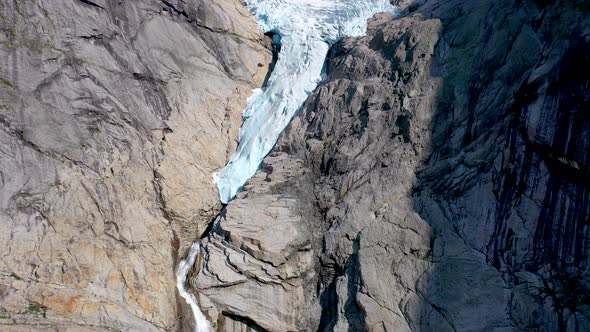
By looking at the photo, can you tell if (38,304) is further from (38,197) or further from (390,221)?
(390,221)

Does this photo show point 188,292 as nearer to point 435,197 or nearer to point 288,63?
point 435,197

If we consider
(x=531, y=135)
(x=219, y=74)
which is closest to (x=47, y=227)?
(x=219, y=74)

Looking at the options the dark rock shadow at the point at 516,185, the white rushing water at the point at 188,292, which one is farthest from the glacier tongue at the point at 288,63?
the dark rock shadow at the point at 516,185

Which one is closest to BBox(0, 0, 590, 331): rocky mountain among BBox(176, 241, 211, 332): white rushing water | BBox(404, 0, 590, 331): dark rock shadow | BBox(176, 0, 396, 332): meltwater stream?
BBox(404, 0, 590, 331): dark rock shadow

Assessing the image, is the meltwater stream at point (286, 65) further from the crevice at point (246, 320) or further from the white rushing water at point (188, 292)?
the crevice at point (246, 320)

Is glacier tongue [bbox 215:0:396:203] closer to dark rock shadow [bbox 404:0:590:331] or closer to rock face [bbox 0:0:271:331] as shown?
rock face [bbox 0:0:271:331]

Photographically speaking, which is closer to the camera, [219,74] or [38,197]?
[38,197]

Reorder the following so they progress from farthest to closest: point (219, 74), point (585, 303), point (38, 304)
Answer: point (219, 74) → point (38, 304) → point (585, 303)
